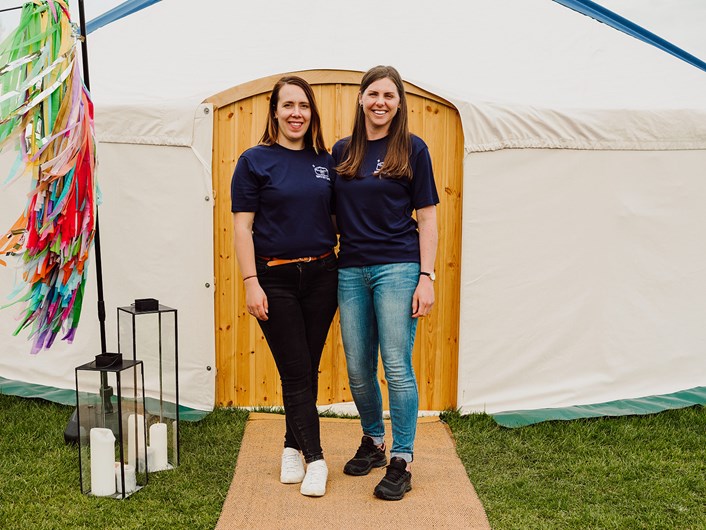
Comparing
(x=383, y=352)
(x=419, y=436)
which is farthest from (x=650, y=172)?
(x=383, y=352)

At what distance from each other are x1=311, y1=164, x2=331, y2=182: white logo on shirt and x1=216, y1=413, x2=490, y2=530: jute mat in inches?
→ 40.9

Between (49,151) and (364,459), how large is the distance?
4.79 ft

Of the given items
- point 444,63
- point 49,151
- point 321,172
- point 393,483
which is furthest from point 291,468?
point 444,63

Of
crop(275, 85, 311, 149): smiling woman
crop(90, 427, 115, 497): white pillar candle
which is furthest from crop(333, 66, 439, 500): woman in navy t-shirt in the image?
crop(90, 427, 115, 497): white pillar candle

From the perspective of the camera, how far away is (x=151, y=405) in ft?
9.73

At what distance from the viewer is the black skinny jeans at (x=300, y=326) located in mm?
2541

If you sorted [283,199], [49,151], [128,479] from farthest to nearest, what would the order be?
[128,479]
[49,151]
[283,199]

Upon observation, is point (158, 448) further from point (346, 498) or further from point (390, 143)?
point (390, 143)

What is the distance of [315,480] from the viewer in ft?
8.82

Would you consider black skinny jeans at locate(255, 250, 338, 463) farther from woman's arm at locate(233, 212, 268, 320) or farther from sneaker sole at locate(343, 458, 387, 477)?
sneaker sole at locate(343, 458, 387, 477)

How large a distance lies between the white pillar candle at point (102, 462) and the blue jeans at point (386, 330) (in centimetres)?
81

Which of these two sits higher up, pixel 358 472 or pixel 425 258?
pixel 425 258

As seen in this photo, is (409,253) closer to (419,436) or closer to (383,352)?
(383,352)

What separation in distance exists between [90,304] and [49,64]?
1.38 metres
